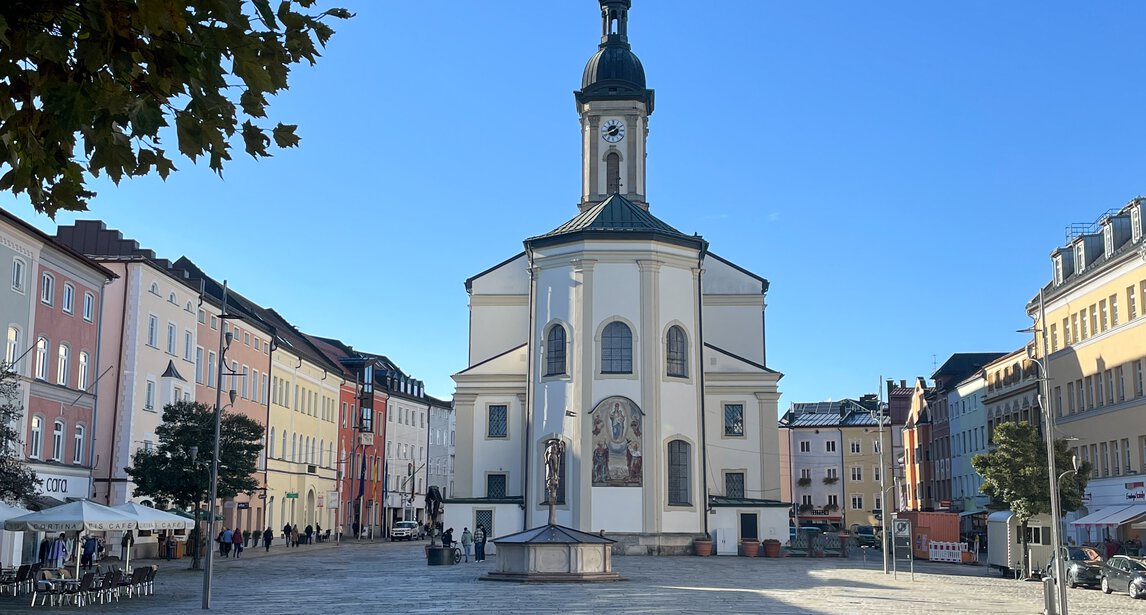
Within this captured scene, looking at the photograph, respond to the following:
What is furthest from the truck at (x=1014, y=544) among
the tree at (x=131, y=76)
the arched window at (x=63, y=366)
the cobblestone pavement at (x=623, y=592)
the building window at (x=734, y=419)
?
the tree at (x=131, y=76)

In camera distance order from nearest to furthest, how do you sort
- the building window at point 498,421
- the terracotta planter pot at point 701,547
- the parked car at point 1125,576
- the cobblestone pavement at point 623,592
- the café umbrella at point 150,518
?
the cobblestone pavement at point 623,592 < the café umbrella at point 150,518 < the parked car at point 1125,576 < the terracotta planter pot at point 701,547 < the building window at point 498,421

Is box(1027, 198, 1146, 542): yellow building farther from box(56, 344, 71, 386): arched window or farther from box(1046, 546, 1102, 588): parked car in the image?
box(56, 344, 71, 386): arched window

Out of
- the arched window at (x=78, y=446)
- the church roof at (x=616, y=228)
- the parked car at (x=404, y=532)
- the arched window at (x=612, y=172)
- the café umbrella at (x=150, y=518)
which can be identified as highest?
the arched window at (x=612, y=172)

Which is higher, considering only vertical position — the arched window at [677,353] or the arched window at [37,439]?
the arched window at [677,353]

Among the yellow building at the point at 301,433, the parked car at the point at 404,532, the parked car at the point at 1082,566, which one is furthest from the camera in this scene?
the parked car at the point at 404,532

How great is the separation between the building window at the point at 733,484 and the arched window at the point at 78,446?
29.3 metres

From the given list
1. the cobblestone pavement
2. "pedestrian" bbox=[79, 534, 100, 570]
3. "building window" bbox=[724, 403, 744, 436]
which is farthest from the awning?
"pedestrian" bbox=[79, 534, 100, 570]

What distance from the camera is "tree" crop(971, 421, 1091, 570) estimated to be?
4147cm

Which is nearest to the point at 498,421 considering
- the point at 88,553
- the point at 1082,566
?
the point at 88,553

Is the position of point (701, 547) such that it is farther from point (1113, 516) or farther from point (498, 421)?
point (1113, 516)

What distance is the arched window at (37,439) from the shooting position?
130ft

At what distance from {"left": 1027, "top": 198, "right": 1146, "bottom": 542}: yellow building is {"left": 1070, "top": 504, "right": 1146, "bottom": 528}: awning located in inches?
3.4

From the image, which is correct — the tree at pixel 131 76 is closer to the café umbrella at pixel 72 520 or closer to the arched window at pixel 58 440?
the café umbrella at pixel 72 520

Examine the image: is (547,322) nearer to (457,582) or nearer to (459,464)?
(459,464)
